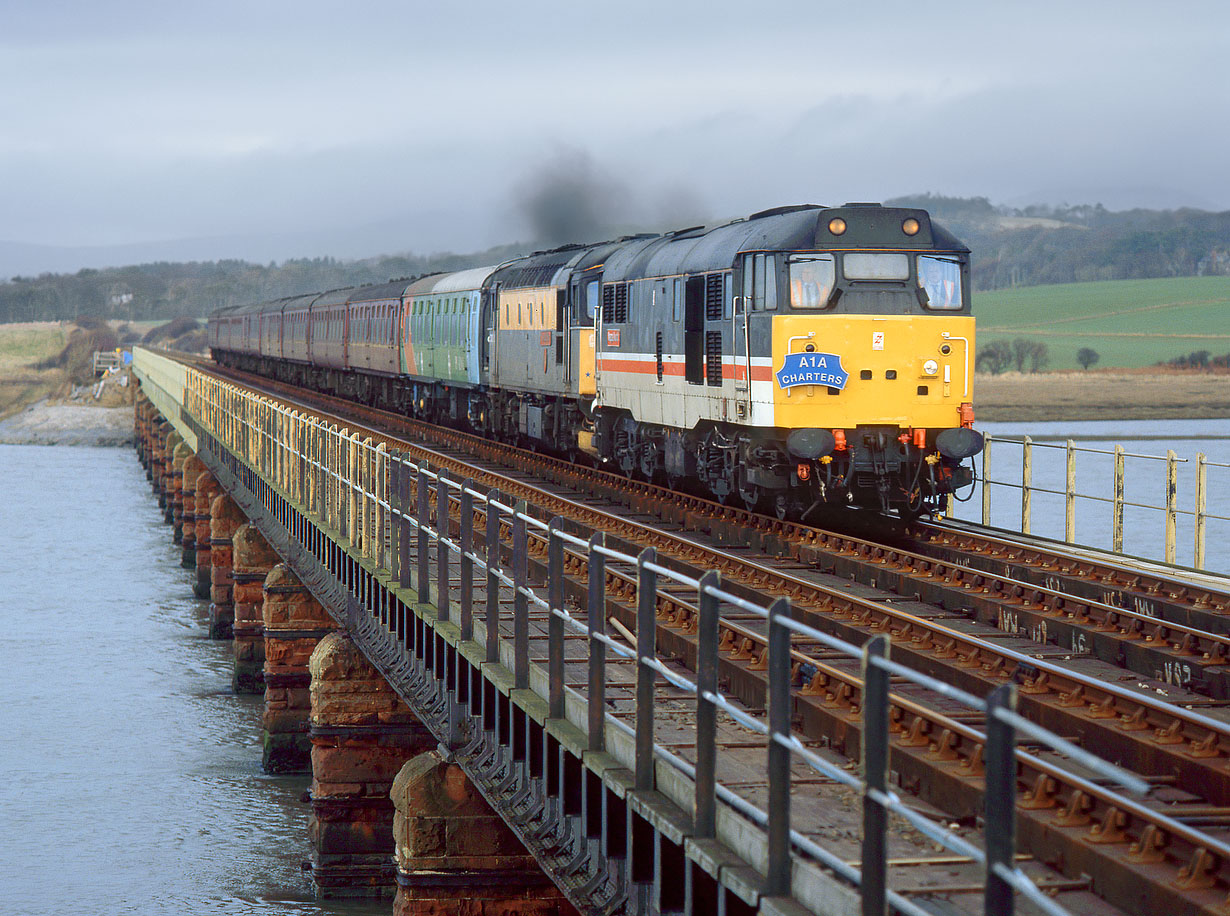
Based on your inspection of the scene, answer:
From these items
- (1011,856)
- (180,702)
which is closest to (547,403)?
(180,702)

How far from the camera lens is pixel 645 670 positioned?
6.88 m

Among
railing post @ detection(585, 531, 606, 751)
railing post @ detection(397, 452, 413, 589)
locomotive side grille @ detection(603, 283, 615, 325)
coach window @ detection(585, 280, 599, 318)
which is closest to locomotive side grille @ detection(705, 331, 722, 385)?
locomotive side grille @ detection(603, 283, 615, 325)

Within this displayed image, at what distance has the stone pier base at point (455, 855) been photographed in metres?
11.8

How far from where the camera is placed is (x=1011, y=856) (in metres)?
3.84

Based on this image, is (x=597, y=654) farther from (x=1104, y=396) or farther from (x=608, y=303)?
(x=1104, y=396)

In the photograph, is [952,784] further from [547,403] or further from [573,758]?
[547,403]

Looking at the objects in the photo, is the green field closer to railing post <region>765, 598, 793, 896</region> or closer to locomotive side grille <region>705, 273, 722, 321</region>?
locomotive side grille <region>705, 273, 722, 321</region>

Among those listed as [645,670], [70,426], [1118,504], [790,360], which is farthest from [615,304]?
[70,426]

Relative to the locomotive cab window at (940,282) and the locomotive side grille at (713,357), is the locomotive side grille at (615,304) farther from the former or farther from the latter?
the locomotive cab window at (940,282)

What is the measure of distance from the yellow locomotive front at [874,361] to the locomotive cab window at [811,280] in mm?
11

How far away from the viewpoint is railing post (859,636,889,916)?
463cm

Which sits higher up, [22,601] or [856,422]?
[856,422]

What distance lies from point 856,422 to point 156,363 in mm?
45624

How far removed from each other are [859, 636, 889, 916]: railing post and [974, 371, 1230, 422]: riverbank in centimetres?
7773
